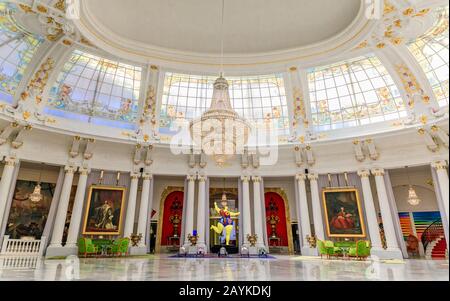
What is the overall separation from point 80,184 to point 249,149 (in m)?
8.88

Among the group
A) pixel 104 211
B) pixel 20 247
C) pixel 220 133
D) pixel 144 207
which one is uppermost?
pixel 220 133

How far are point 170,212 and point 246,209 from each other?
5.03 metres

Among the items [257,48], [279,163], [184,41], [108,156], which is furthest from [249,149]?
[108,156]

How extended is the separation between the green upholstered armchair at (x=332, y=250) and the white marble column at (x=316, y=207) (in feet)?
2.45

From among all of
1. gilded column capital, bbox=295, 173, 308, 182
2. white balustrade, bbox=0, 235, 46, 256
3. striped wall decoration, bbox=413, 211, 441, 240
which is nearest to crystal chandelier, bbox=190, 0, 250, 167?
white balustrade, bbox=0, 235, 46, 256

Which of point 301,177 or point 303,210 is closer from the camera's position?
point 303,210

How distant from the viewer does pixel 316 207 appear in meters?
13.2

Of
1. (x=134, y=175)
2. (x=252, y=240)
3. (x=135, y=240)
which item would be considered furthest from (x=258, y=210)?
(x=134, y=175)

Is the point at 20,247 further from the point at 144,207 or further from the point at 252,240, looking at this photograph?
the point at 252,240

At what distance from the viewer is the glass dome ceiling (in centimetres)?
1099

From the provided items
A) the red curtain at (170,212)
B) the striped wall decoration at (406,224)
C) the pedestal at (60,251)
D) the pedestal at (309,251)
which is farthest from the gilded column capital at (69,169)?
the striped wall decoration at (406,224)

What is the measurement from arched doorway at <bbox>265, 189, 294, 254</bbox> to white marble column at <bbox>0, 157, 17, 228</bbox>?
1321 cm

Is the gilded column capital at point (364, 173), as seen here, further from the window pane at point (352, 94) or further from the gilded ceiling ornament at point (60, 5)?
the gilded ceiling ornament at point (60, 5)

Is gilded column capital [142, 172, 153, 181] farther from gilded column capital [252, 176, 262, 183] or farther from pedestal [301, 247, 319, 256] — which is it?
pedestal [301, 247, 319, 256]
